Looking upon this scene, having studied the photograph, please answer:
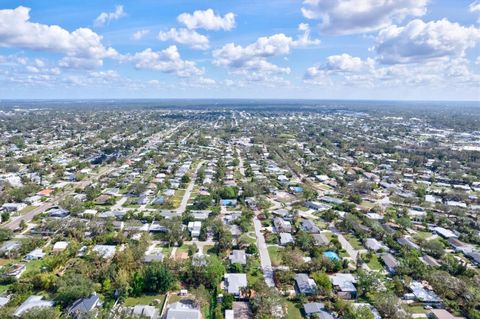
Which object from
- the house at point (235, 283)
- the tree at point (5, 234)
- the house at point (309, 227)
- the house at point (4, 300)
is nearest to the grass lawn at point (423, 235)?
the house at point (309, 227)

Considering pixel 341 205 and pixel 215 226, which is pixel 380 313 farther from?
pixel 341 205

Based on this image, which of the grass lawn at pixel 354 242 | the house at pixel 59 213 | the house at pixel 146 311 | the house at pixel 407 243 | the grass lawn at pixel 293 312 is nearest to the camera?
the house at pixel 146 311

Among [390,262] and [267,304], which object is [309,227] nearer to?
[390,262]

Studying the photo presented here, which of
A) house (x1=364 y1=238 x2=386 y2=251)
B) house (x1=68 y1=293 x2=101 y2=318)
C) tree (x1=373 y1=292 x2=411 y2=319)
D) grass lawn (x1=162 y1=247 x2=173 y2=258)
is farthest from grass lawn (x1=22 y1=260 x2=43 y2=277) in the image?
house (x1=364 y1=238 x2=386 y2=251)

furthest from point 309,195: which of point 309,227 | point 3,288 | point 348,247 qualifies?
point 3,288

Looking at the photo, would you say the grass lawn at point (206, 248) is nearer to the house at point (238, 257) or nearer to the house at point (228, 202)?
the house at point (238, 257)

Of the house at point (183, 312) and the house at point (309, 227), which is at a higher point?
the house at point (309, 227)
